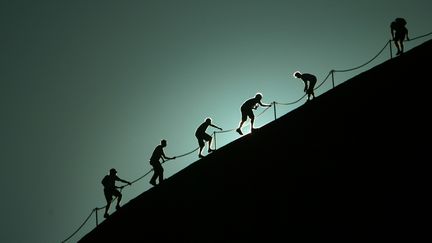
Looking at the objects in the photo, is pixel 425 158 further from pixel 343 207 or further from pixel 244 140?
pixel 244 140

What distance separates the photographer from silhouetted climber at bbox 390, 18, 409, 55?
21203mm

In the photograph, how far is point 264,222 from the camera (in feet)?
70.8

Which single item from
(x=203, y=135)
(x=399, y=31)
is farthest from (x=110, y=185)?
(x=399, y=31)

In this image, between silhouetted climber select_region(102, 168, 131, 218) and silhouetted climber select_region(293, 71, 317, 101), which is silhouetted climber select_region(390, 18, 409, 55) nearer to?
silhouetted climber select_region(293, 71, 317, 101)

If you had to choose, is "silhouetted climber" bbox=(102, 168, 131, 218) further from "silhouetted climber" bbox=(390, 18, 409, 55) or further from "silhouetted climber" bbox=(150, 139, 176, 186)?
"silhouetted climber" bbox=(390, 18, 409, 55)

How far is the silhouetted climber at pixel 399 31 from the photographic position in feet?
69.6

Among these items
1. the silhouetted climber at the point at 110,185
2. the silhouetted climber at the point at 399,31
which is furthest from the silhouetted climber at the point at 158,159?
the silhouetted climber at the point at 399,31

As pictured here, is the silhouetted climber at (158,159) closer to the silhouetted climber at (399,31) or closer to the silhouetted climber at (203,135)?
the silhouetted climber at (203,135)

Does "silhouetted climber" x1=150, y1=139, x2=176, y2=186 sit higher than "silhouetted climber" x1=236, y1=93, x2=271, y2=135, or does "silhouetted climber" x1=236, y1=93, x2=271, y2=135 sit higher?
"silhouetted climber" x1=236, y1=93, x2=271, y2=135

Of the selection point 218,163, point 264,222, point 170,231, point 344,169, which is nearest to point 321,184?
point 344,169

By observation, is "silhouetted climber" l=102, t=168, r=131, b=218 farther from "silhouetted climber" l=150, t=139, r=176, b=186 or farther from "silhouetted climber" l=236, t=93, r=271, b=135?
"silhouetted climber" l=236, t=93, r=271, b=135

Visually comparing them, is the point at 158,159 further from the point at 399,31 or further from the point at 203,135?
the point at 399,31

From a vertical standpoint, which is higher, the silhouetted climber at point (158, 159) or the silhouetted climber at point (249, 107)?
the silhouetted climber at point (249, 107)

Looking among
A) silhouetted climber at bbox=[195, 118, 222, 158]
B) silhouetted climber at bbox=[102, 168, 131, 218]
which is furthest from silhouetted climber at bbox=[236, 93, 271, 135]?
silhouetted climber at bbox=[102, 168, 131, 218]
